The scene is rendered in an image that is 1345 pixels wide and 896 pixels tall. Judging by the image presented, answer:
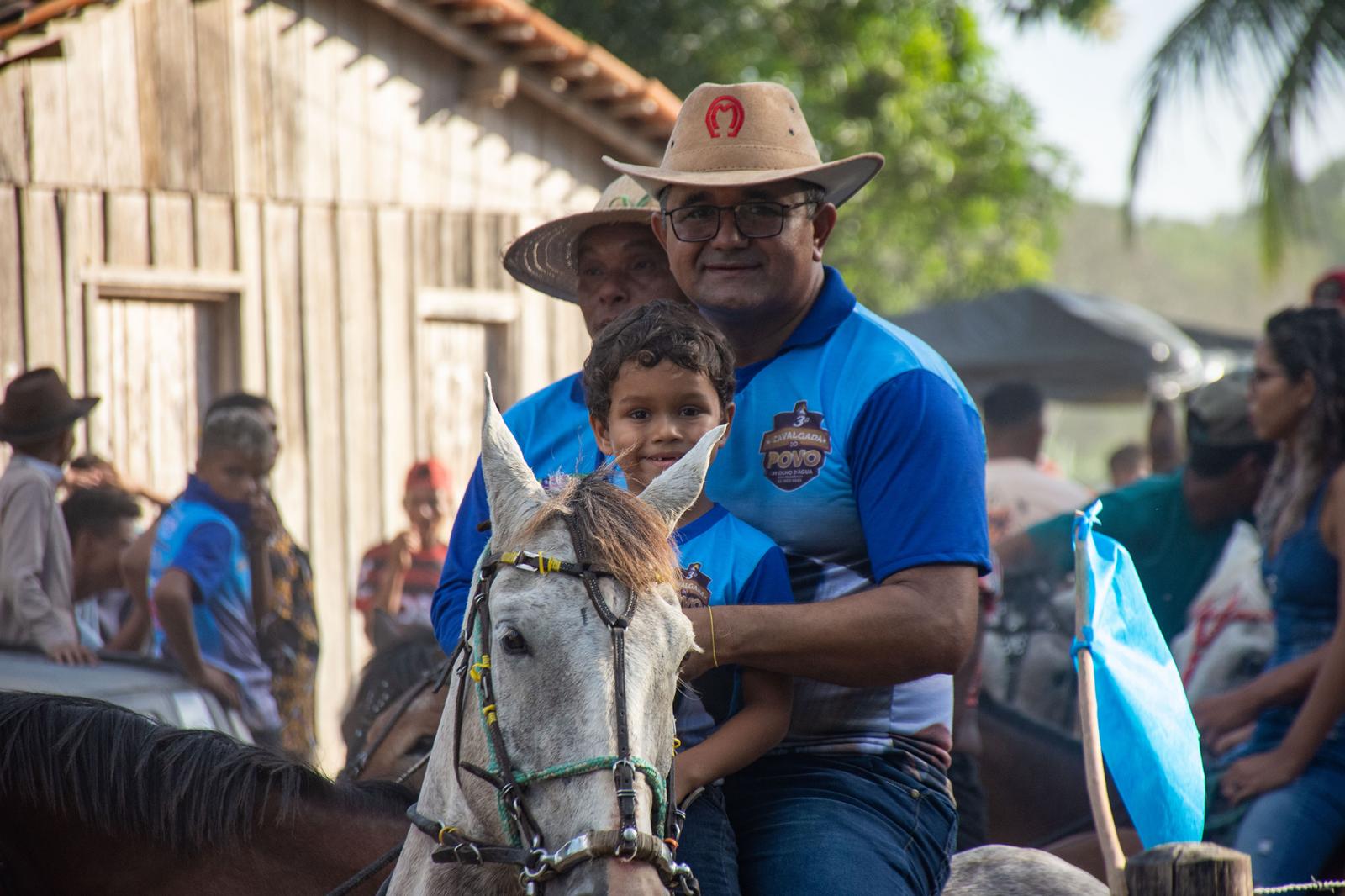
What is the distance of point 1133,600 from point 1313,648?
2.26 metres

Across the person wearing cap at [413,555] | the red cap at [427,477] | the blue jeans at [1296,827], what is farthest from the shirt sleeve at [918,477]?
the red cap at [427,477]

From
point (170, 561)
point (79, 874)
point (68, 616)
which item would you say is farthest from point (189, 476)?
point (79, 874)

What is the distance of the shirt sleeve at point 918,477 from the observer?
9.59 ft

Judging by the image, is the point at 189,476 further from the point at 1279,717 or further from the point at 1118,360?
the point at 1118,360

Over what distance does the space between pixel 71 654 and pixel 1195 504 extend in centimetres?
518

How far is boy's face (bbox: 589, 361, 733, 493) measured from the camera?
9.55 feet

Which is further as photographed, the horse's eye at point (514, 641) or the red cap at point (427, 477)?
the red cap at point (427, 477)

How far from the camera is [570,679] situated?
2270 millimetres

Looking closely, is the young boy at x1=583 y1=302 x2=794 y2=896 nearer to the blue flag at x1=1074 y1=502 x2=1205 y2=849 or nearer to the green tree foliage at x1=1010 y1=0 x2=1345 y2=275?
the blue flag at x1=1074 y1=502 x2=1205 y2=849

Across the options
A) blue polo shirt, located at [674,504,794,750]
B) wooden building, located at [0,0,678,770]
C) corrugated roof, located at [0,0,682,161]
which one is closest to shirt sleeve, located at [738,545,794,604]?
blue polo shirt, located at [674,504,794,750]

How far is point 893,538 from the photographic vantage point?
2938 millimetres

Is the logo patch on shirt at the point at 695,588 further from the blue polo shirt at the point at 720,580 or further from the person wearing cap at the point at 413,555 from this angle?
the person wearing cap at the point at 413,555

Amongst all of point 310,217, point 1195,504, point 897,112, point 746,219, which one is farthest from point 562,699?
point 897,112

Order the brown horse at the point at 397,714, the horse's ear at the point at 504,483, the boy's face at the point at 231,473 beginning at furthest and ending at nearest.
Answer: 1. the boy's face at the point at 231,473
2. the brown horse at the point at 397,714
3. the horse's ear at the point at 504,483
